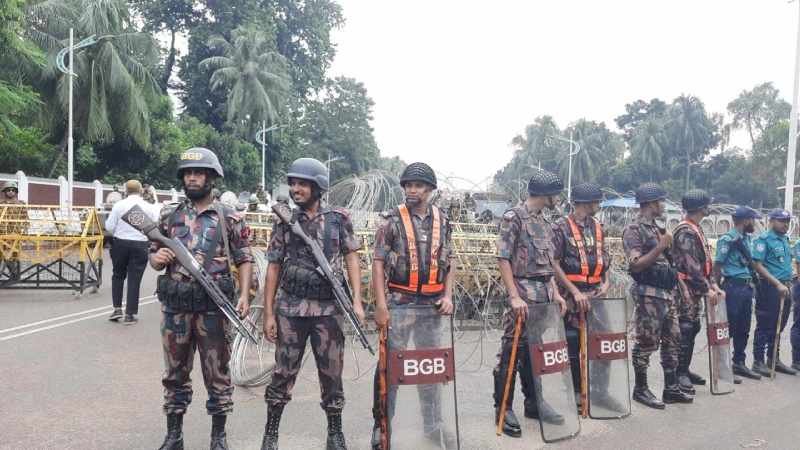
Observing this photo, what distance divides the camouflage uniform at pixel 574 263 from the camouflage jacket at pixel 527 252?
1.20 ft

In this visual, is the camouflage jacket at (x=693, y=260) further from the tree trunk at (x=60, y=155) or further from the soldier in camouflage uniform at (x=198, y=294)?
the tree trunk at (x=60, y=155)

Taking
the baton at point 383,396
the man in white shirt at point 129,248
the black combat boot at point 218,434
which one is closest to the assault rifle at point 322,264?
the baton at point 383,396

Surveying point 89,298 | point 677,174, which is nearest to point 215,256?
point 89,298

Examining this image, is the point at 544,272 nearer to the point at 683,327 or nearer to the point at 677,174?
the point at 683,327

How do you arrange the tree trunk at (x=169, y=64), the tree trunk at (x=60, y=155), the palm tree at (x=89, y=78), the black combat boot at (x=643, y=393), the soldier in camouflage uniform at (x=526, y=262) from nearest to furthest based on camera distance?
1. the soldier in camouflage uniform at (x=526, y=262)
2. the black combat boot at (x=643, y=393)
3. the palm tree at (x=89, y=78)
4. the tree trunk at (x=60, y=155)
5. the tree trunk at (x=169, y=64)

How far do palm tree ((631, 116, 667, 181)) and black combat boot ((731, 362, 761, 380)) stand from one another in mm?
51479

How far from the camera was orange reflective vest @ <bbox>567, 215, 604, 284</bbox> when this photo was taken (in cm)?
483

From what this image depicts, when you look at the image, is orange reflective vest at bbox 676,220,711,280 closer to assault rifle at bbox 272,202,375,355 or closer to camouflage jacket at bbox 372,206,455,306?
camouflage jacket at bbox 372,206,455,306

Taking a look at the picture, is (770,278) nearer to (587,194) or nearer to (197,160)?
(587,194)

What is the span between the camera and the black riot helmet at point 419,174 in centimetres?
400

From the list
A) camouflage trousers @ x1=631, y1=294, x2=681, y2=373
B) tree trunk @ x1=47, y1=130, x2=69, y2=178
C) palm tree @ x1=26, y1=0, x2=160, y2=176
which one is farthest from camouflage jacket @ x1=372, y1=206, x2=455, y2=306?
tree trunk @ x1=47, y1=130, x2=69, y2=178

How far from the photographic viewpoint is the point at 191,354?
12.3 ft

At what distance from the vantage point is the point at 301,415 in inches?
183

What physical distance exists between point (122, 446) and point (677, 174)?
58.5m
